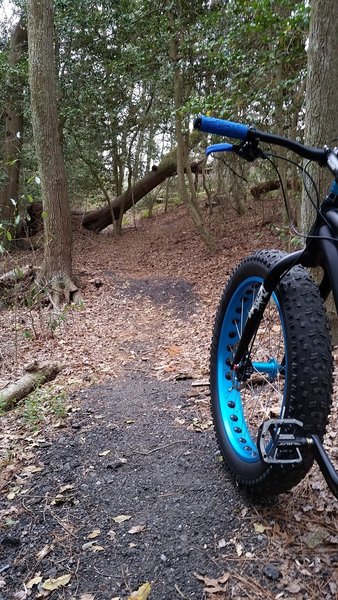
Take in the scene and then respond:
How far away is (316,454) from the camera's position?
1672 mm

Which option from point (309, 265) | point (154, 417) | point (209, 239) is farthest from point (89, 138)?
point (309, 265)

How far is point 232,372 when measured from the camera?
263 cm

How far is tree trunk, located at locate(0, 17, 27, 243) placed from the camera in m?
11.6

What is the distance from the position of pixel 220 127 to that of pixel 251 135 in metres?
0.15

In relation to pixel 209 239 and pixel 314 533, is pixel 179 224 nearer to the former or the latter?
pixel 209 239

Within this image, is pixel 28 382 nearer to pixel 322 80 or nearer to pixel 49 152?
pixel 322 80

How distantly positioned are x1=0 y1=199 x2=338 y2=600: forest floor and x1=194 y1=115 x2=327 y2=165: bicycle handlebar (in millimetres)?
1696

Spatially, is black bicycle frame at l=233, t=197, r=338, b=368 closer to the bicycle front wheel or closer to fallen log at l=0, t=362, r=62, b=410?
the bicycle front wheel

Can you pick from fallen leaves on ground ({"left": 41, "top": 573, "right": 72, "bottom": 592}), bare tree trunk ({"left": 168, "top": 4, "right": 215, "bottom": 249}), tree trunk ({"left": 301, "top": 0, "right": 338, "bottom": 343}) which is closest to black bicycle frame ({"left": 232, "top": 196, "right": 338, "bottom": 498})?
fallen leaves on ground ({"left": 41, "top": 573, "right": 72, "bottom": 592})

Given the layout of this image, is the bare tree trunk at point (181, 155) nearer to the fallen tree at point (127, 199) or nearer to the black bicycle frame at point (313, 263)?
the fallen tree at point (127, 199)

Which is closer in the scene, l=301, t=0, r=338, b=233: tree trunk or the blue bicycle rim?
the blue bicycle rim

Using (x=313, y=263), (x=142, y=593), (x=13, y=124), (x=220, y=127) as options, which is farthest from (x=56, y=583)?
(x=13, y=124)

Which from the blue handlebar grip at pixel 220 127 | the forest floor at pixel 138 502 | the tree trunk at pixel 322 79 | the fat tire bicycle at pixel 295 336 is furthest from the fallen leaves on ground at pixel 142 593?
the tree trunk at pixel 322 79

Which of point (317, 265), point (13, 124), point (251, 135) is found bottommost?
point (317, 265)
